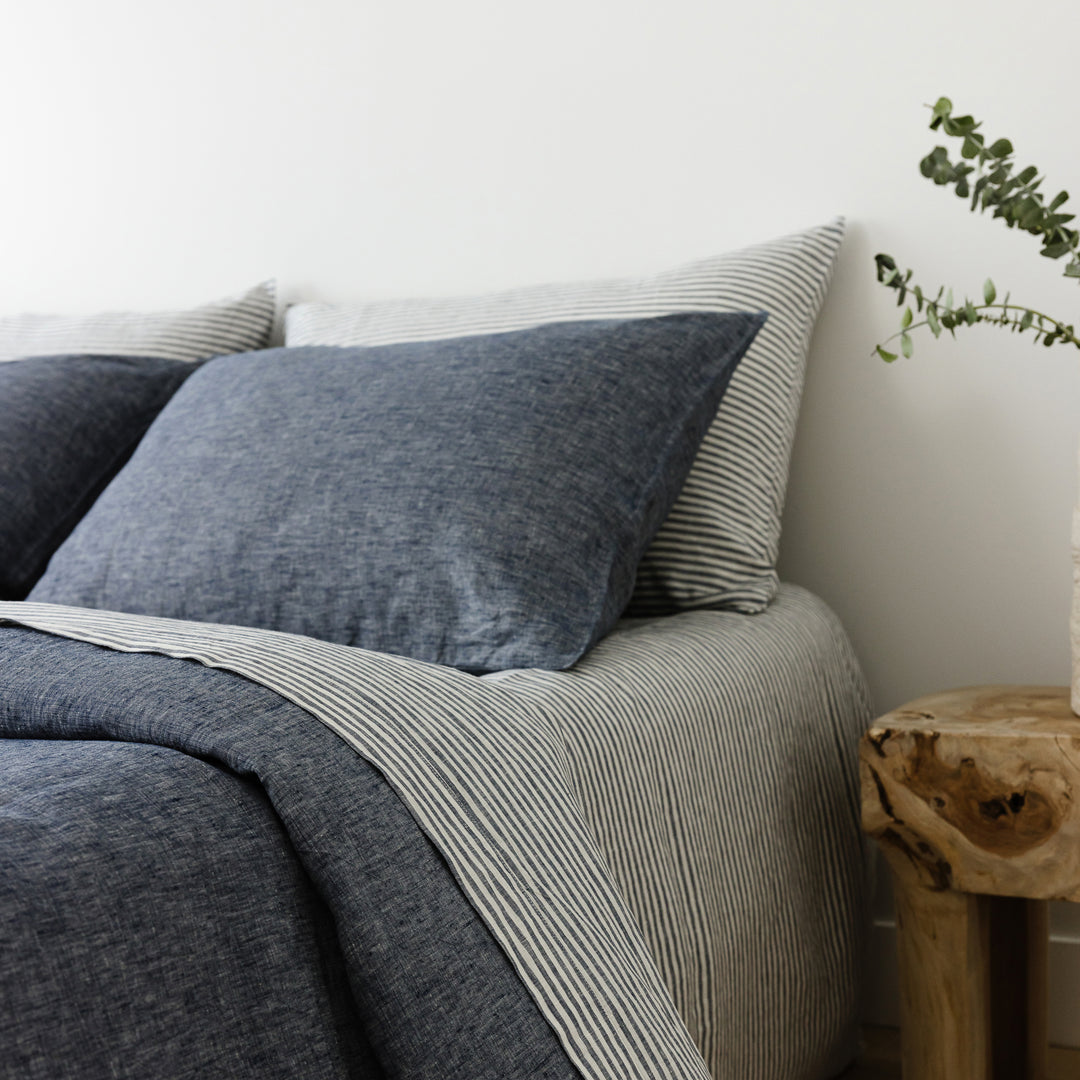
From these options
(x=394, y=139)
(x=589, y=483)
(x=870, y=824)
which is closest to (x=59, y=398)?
(x=394, y=139)

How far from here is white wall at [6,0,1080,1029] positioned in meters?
1.58

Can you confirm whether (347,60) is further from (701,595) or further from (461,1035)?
(461,1035)

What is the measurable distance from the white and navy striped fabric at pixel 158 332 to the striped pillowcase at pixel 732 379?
11.9 inches

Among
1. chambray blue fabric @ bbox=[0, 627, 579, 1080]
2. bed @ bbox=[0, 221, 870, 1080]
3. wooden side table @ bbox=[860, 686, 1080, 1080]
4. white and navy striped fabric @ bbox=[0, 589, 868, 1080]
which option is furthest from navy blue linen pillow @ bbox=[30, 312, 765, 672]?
chambray blue fabric @ bbox=[0, 627, 579, 1080]

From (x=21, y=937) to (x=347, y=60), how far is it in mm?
1744

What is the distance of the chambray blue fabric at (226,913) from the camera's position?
1.76 feet

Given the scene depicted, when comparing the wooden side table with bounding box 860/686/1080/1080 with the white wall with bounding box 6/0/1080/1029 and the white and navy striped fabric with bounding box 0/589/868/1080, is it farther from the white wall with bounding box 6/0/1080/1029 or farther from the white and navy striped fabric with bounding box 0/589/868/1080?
the white wall with bounding box 6/0/1080/1029

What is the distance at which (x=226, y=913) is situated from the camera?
60cm

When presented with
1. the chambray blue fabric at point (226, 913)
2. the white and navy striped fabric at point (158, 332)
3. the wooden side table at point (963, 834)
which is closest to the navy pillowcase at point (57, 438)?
the white and navy striped fabric at point (158, 332)

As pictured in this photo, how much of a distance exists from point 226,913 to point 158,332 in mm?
1489

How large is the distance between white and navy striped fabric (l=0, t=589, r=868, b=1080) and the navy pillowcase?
634 mm

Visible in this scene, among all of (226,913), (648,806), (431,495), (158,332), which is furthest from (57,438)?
(226,913)

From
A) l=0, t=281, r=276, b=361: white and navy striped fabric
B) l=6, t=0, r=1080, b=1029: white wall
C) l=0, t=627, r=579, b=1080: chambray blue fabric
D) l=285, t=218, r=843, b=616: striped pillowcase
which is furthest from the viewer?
l=0, t=281, r=276, b=361: white and navy striped fabric

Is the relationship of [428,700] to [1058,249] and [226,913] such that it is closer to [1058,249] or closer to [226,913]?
[226,913]
